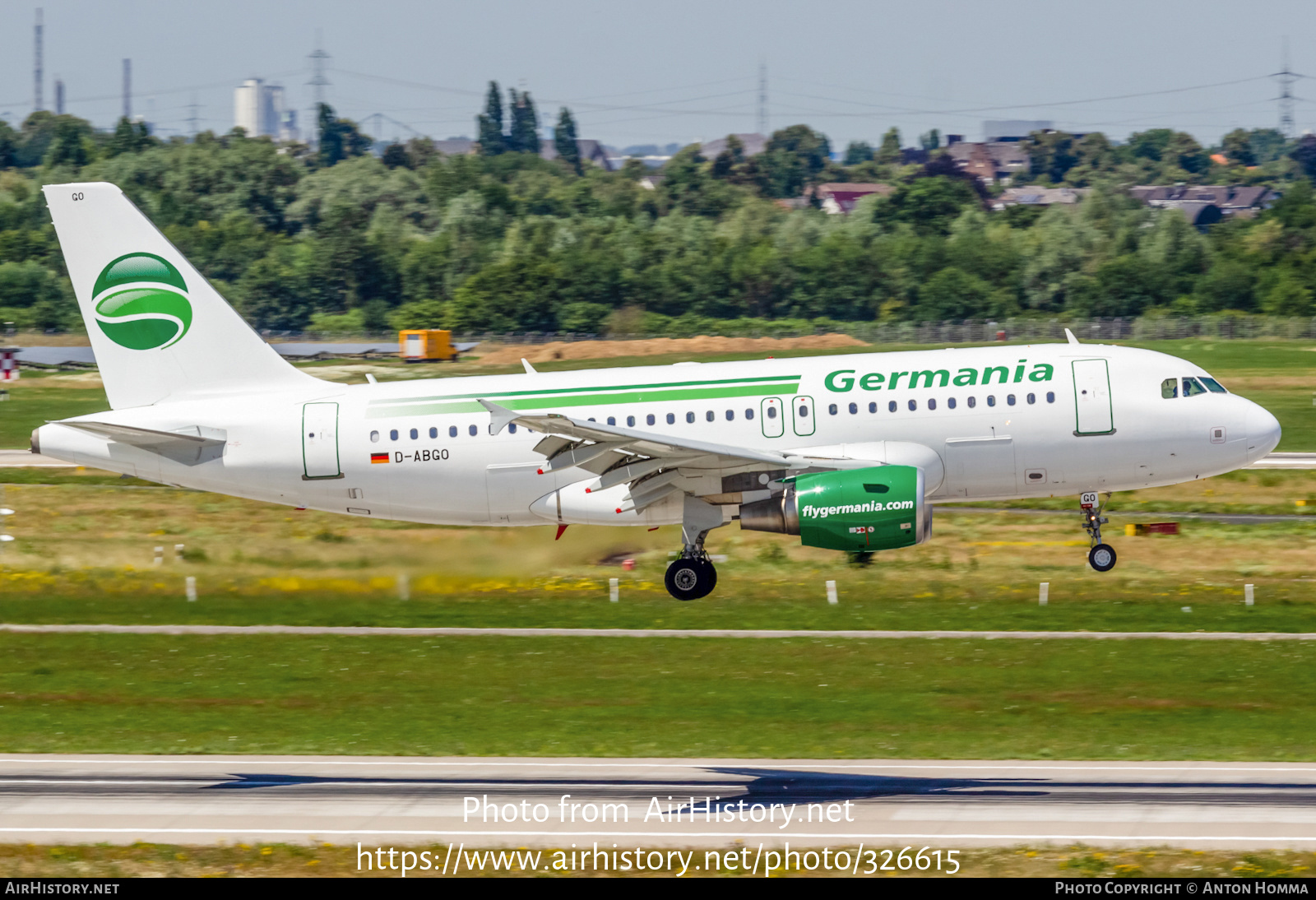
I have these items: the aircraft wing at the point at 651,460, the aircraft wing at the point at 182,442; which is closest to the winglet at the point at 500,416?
the aircraft wing at the point at 651,460

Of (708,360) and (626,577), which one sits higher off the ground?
(708,360)

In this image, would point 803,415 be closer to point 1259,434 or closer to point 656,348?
point 1259,434

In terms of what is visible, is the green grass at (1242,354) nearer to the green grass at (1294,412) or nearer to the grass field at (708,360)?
the grass field at (708,360)

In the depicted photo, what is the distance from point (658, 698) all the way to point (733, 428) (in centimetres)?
973

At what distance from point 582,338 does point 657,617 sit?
82.8 m

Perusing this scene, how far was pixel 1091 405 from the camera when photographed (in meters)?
38.0

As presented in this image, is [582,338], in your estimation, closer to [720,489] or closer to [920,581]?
[920,581]

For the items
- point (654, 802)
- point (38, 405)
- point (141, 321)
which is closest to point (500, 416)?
point (654, 802)

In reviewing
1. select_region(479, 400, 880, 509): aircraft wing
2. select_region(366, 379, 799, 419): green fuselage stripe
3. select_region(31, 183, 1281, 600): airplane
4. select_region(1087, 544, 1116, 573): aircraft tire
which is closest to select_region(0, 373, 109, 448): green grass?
select_region(31, 183, 1281, 600): airplane

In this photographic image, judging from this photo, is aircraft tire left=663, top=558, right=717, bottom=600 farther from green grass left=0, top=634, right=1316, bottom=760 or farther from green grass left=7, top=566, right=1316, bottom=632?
green grass left=7, top=566, right=1316, bottom=632

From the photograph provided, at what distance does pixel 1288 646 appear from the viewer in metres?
48.6

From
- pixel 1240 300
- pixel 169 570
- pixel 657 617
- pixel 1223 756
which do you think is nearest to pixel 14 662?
pixel 169 570

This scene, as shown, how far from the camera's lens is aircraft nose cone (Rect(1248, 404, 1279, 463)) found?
3847 centimetres

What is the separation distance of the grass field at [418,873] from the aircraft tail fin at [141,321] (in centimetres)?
1341
